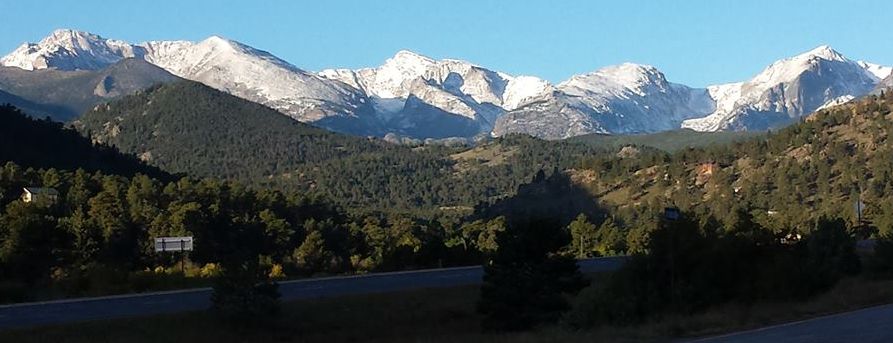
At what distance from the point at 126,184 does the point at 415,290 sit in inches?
2049

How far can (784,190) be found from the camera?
112 metres

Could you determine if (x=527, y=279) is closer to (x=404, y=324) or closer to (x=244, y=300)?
(x=404, y=324)

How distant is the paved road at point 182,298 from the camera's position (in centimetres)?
3159

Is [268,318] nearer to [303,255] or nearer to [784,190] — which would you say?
[303,255]

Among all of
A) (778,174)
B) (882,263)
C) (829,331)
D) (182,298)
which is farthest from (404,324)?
(778,174)

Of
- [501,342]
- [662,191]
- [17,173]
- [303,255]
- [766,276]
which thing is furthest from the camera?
[662,191]

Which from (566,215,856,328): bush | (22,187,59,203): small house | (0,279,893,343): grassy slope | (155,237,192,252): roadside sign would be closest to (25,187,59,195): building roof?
(22,187,59,203): small house

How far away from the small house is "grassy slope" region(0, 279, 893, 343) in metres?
40.1

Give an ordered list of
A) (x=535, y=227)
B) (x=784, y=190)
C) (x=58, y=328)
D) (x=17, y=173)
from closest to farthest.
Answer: (x=58, y=328), (x=535, y=227), (x=17, y=173), (x=784, y=190)

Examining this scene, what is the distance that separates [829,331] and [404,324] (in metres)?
18.1

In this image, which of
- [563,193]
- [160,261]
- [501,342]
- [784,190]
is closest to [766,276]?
[501,342]

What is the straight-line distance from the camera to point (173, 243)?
60.7 metres

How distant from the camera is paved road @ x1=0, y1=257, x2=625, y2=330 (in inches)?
1244

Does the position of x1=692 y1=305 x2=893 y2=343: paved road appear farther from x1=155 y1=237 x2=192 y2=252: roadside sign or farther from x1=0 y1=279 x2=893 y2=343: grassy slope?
x1=155 y1=237 x2=192 y2=252: roadside sign
